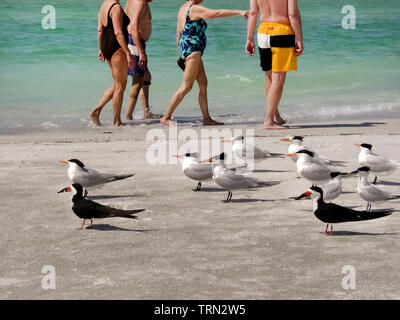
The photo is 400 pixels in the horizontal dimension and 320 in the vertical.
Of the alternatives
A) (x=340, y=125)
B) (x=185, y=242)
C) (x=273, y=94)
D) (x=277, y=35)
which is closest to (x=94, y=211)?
(x=185, y=242)

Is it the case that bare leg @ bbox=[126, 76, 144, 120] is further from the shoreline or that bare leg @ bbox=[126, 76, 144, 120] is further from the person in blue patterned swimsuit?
the person in blue patterned swimsuit

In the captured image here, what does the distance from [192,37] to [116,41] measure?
1245 mm

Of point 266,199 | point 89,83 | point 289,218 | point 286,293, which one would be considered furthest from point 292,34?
point 89,83

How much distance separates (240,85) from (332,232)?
15285 mm

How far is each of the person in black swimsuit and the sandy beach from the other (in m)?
Answer: 3.56

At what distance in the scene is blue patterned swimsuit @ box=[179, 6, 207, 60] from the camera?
12.0m

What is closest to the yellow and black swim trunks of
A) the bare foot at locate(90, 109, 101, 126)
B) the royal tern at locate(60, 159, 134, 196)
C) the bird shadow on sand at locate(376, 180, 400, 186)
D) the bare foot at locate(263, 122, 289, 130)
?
the bare foot at locate(263, 122, 289, 130)

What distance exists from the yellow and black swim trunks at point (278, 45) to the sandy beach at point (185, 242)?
2.87 metres

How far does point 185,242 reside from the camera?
5.92 m

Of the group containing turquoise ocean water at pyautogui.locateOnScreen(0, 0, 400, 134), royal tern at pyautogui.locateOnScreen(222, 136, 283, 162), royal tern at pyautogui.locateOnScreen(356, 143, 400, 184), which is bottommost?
turquoise ocean water at pyautogui.locateOnScreen(0, 0, 400, 134)

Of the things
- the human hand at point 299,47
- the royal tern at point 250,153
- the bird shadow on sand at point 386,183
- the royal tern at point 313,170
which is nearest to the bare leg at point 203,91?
the human hand at point 299,47

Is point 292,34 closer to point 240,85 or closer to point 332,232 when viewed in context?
point 332,232

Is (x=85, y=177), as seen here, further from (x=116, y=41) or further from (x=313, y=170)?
(x=116, y=41)

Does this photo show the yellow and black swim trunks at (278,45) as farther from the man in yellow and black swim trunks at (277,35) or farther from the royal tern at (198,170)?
the royal tern at (198,170)
